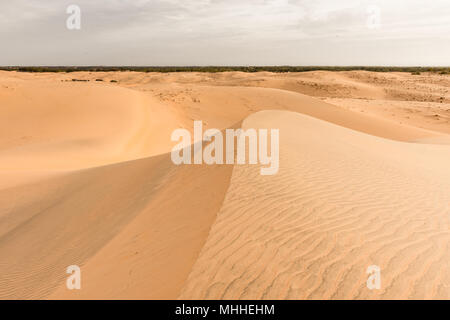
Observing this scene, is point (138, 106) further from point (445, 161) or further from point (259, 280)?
point (259, 280)

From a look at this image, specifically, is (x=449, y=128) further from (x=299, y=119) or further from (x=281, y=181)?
(x=281, y=181)

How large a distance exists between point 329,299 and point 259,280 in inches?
27.4

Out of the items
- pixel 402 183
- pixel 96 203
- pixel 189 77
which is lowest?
pixel 96 203

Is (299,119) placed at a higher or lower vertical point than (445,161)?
higher

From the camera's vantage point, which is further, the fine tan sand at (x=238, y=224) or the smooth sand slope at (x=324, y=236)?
the fine tan sand at (x=238, y=224)

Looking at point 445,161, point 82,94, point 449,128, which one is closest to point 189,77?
point 82,94

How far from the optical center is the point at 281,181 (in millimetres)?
5402

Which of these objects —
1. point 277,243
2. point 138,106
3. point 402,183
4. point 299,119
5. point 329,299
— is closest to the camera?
point 329,299

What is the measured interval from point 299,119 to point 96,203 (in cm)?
878

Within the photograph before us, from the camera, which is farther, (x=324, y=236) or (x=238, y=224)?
(x=238, y=224)

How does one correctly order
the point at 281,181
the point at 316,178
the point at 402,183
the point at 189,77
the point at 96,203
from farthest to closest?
1. the point at 189,77
2. the point at 96,203
3. the point at 402,183
4. the point at 316,178
5. the point at 281,181

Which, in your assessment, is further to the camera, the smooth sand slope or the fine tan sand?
the fine tan sand
